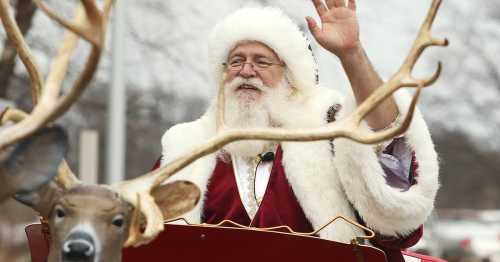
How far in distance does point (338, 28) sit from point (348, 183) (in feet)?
2.16

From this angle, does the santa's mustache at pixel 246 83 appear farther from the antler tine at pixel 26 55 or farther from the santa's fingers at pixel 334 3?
the antler tine at pixel 26 55

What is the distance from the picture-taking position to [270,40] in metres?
5.50

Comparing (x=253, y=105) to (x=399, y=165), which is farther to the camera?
(x=253, y=105)

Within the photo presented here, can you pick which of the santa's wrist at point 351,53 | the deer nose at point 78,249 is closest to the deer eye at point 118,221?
the deer nose at point 78,249

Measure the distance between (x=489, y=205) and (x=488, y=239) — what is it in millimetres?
14052

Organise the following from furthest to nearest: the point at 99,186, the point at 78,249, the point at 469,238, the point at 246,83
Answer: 1. the point at 469,238
2. the point at 246,83
3. the point at 99,186
4. the point at 78,249

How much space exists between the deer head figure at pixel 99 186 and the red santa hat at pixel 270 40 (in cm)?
153

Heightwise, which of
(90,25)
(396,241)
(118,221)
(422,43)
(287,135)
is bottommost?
(118,221)

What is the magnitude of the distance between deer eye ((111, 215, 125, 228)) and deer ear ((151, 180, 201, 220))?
22 cm

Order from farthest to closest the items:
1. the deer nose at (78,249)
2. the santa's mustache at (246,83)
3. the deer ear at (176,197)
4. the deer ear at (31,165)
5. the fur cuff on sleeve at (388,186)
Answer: the santa's mustache at (246,83) < the fur cuff on sleeve at (388,186) < the deer ear at (176,197) < the deer ear at (31,165) < the deer nose at (78,249)

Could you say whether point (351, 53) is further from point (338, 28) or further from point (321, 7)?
point (321, 7)

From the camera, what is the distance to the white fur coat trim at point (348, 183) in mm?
4758

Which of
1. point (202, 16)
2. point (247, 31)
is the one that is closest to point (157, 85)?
point (202, 16)

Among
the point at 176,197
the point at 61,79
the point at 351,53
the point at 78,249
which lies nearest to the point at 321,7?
the point at 351,53
